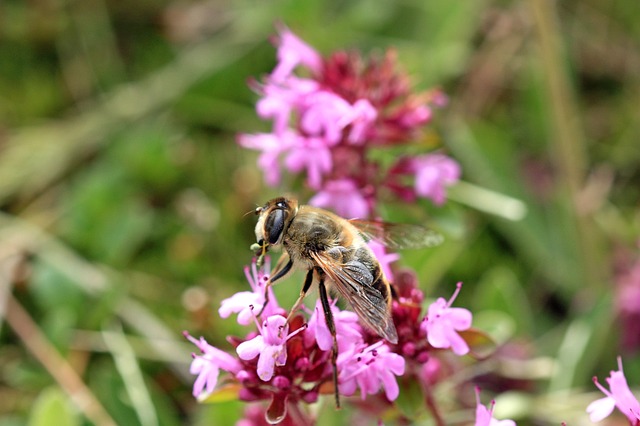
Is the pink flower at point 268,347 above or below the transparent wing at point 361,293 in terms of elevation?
below

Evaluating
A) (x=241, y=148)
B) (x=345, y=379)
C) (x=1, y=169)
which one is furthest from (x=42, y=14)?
(x=345, y=379)

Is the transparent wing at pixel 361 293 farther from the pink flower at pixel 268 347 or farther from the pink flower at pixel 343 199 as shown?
the pink flower at pixel 343 199

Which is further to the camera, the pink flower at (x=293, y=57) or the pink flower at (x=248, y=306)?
the pink flower at (x=293, y=57)

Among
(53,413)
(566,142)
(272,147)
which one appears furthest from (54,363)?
(566,142)

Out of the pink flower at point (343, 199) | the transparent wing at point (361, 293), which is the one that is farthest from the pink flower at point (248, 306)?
the pink flower at point (343, 199)

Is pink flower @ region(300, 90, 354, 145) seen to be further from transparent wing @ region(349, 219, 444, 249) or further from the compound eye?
the compound eye

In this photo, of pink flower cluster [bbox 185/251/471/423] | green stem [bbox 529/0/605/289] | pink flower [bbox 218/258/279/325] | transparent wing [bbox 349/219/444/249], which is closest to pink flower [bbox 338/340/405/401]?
pink flower cluster [bbox 185/251/471/423]
